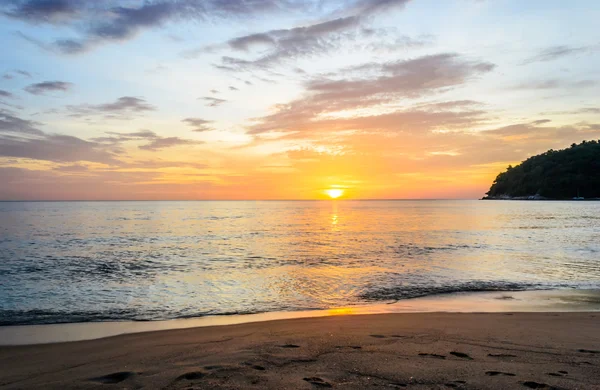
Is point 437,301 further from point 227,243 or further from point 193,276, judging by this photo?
point 227,243

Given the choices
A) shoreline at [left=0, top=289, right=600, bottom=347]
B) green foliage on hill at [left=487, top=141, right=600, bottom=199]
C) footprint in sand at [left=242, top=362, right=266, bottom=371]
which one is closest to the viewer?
footprint in sand at [left=242, top=362, right=266, bottom=371]

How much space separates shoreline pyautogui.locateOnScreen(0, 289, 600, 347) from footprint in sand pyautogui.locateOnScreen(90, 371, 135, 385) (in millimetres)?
3576

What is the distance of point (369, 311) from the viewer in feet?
40.6

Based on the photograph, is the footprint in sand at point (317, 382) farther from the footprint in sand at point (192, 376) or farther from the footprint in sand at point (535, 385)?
the footprint in sand at point (535, 385)

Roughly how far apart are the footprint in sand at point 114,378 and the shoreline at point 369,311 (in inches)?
141

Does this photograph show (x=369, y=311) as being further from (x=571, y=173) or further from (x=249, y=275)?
(x=571, y=173)

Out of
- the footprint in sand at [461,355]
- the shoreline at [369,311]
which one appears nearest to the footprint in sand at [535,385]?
the footprint in sand at [461,355]

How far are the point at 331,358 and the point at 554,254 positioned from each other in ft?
82.4

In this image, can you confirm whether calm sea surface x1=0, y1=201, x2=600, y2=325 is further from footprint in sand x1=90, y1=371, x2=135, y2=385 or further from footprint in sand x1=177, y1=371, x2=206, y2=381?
footprint in sand x1=177, y1=371, x2=206, y2=381

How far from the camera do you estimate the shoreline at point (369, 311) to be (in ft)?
33.2

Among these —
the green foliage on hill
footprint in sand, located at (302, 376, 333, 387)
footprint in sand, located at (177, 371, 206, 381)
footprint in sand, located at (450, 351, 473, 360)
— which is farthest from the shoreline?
the green foliage on hill

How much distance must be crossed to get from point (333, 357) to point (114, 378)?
3584mm

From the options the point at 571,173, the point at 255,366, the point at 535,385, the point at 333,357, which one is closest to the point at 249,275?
the point at 333,357

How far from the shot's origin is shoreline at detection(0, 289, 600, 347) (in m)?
10.1
